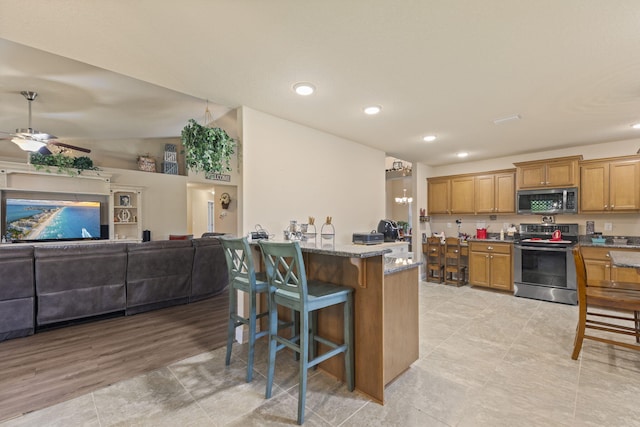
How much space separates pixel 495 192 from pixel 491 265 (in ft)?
4.37

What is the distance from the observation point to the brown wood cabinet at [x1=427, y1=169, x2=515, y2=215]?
490 cm

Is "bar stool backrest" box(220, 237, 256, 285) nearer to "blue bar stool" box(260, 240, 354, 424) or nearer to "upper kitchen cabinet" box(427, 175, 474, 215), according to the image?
"blue bar stool" box(260, 240, 354, 424)

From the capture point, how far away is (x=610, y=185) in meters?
3.96

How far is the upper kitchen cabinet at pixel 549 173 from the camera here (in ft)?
13.6

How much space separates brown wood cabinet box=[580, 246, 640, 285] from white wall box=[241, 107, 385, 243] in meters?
2.95

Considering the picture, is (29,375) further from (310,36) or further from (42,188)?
(42,188)

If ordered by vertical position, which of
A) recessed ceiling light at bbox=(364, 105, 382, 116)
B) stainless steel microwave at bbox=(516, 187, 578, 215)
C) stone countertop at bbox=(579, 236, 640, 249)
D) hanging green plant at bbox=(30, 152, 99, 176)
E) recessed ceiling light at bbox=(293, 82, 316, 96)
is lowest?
stone countertop at bbox=(579, 236, 640, 249)

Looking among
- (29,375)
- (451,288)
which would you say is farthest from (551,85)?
(29,375)

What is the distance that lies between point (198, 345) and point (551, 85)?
156 inches

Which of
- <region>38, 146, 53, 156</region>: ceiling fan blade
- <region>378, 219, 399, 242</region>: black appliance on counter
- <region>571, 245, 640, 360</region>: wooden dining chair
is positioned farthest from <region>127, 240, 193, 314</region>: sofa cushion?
<region>571, 245, 640, 360</region>: wooden dining chair

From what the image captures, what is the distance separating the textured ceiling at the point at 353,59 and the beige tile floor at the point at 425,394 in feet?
7.73

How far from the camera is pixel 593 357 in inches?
96.1

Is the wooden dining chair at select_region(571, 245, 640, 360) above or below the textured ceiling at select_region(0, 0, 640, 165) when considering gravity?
below

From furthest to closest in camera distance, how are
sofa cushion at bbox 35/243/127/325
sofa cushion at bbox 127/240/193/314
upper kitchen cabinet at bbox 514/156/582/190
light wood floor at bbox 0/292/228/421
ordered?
1. upper kitchen cabinet at bbox 514/156/582/190
2. sofa cushion at bbox 127/240/193/314
3. sofa cushion at bbox 35/243/127/325
4. light wood floor at bbox 0/292/228/421
